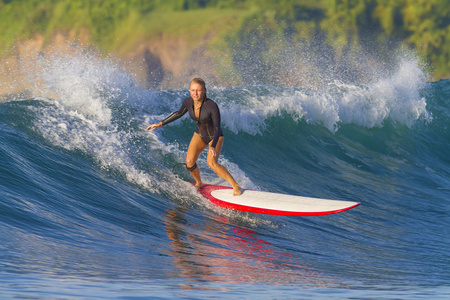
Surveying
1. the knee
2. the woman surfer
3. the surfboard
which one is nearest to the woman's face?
the woman surfer

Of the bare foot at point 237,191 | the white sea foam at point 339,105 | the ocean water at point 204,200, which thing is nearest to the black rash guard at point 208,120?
the bare foot at point 237,191

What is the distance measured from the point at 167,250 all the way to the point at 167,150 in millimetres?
3506

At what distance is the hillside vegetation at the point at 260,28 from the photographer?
40844mm

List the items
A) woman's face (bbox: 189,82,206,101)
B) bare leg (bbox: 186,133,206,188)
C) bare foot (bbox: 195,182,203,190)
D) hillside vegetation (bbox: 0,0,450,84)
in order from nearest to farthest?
woman's face (bbox: 189,82,206,101) → bare leg (bbox: 186,133,206,188) → bare foot (bbox: 195,182,203,190) → hillside vegetation (bbox: 0,0,450,84)

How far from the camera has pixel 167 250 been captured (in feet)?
17.9

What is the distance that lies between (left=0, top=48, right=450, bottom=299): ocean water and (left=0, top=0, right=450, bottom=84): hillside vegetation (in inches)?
1063

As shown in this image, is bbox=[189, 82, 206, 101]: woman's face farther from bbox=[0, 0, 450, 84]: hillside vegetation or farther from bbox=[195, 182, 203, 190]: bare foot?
bbox=[0, 0, 450, 84]: hillside vegetation

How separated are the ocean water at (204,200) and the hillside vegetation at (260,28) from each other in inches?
1063

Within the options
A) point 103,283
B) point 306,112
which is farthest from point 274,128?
point 103,283

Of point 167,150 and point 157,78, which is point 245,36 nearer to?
point 157,78

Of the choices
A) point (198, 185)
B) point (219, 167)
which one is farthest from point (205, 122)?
point (198, 185)

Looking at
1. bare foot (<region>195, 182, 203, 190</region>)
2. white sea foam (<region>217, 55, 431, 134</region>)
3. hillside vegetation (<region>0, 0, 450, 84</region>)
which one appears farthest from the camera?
hillside vegetation (<region>0, 0, 450, 84</region>)

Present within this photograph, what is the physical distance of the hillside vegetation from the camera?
4084 cm

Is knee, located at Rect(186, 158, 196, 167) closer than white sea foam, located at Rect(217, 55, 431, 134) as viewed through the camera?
Yes
